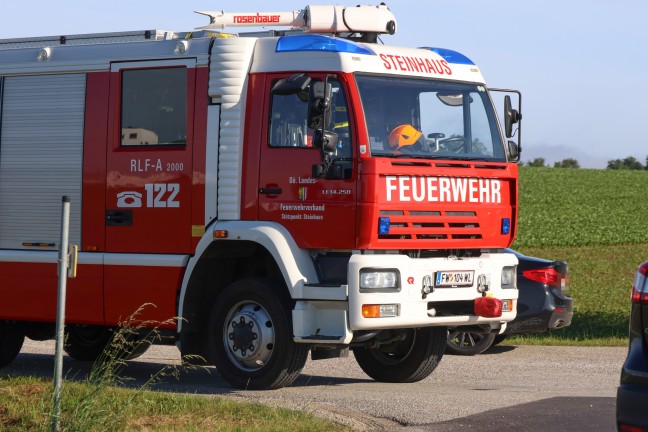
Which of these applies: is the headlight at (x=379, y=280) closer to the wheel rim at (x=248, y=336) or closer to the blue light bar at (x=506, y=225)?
the wheel rim at (x=248, y=336)

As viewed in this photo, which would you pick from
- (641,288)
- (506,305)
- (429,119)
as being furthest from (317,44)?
(641,288)

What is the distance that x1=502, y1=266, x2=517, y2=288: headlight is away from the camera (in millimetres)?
12204

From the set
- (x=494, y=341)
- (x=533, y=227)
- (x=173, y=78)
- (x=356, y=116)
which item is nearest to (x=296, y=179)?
(x=356, y=116)

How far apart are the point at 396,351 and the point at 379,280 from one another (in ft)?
6.53

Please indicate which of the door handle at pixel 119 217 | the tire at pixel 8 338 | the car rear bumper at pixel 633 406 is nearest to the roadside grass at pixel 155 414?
the door handle at pixel 119 217

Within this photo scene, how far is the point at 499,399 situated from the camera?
426 inches

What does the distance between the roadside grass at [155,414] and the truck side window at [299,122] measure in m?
2.40

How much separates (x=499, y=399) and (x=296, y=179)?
2.56 meters

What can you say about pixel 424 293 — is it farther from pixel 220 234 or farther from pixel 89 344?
pixel 89 344

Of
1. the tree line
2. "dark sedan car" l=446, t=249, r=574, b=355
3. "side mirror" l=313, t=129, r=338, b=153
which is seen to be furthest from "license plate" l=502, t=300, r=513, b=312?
the tree line

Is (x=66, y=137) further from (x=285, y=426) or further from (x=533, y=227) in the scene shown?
(x=533, y=227)

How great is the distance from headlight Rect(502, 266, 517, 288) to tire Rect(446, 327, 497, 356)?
3.08 m

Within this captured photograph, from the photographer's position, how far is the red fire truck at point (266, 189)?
11.1 m

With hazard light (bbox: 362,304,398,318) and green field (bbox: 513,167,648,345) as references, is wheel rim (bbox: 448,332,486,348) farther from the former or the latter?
hazard light (bbox: 362,304,398,318)
